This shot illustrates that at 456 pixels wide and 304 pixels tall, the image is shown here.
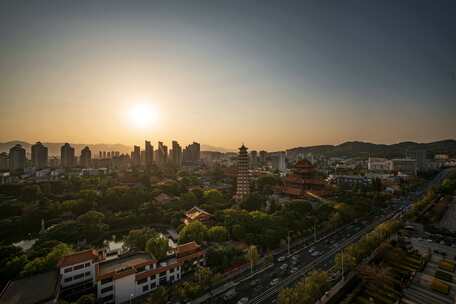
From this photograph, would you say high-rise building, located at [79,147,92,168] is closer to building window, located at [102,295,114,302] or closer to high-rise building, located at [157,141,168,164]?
high-rise building, located at [157,141,168,164]

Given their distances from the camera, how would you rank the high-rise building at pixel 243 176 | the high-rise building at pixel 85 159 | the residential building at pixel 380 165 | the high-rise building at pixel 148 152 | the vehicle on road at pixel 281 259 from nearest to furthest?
the vehicle on road at pixel 281 259 < the high-rise building at pixel 243 176 < the residential building at pixel 380 165 < the high-rise building at pixel 85 159 < the high-rise building at pixel 148 152

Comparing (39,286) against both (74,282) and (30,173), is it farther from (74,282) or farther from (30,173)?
(30,173)

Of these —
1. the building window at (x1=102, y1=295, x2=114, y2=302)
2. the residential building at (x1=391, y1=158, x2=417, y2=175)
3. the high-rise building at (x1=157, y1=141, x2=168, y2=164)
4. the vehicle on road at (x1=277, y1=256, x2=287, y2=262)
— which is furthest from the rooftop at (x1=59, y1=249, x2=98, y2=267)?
the residential building at (x1=391, y1=158, x2=417, y2=175)

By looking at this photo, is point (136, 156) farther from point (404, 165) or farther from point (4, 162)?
point (404, 165)

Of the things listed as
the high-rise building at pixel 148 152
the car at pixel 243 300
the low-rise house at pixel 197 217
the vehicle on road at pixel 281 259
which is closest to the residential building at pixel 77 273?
the car at pixel 243 300

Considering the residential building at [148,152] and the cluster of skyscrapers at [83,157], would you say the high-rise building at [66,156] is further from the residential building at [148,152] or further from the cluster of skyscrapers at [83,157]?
the residential building at [148,152]

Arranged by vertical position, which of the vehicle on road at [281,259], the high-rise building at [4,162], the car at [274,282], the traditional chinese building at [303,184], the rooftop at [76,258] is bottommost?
the vehicle on road at [281,259]
